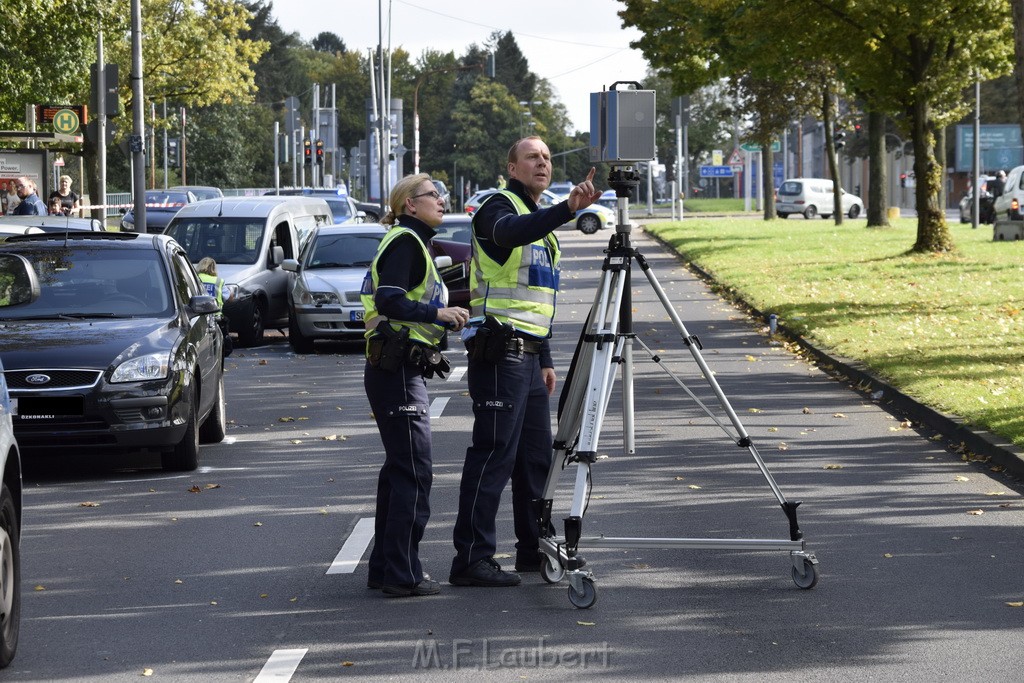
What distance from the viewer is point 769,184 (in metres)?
57.4

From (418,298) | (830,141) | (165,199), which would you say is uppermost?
(830,141)

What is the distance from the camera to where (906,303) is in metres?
21.5

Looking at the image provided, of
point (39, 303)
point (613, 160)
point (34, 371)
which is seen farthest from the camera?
point (39, 303)

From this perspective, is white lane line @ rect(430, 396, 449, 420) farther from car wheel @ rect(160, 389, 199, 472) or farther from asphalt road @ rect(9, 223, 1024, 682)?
car wheel @ rect(160, 389, 199, 472)

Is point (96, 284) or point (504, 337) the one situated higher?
point (96, 284)

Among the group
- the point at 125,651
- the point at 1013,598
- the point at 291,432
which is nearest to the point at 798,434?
the point at 291,432

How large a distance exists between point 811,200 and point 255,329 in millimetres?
50060

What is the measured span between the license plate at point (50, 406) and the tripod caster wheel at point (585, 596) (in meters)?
4.54

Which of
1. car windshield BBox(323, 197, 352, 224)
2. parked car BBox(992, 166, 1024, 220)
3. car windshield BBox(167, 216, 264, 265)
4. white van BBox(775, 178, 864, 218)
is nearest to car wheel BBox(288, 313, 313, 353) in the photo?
car windshield BBox(167, 216, 264, 265)

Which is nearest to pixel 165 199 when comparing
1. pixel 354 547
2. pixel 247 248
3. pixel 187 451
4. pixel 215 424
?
pixel 247 248

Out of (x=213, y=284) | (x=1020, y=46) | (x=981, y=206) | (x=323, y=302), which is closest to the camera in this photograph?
(x=1020, y=46)

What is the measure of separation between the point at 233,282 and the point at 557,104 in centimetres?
14280

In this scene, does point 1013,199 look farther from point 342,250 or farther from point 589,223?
point 342,250

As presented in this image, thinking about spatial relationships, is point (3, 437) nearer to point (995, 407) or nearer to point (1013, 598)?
point (1013, 598)
